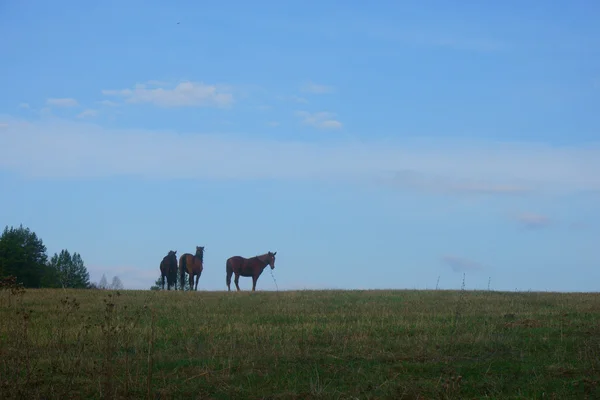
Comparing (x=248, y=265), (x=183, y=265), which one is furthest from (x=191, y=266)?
(x=248, y=265)

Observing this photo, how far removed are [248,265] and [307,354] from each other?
22220 mm

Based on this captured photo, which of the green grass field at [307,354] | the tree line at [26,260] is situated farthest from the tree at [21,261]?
the green grass field at [307,354]

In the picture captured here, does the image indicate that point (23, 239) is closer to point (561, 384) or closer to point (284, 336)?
point (284, 336)

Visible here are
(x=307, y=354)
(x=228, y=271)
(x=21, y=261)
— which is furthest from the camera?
(x=21, y=261)

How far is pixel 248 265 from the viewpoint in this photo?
1289 inches

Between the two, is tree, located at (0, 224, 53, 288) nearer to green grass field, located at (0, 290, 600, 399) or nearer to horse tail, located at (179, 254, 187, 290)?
horse tail, located at (179, 254, 187, 290)

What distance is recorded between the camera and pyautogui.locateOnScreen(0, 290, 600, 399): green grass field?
8.88 meters

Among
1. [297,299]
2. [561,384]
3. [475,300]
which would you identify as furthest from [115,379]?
[475,300]

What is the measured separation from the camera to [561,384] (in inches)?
357

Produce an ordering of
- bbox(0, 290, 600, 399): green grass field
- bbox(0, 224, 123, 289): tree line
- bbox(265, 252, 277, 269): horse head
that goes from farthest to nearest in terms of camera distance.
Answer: bbox(0, 224, 123, 289): tree line → bbox(265, 252, 277, 269): horse head → bbox(0, 290, 600, 399): green grass field

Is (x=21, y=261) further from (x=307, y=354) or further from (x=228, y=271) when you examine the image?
(x=307, y=354)

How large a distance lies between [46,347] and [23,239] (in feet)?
168

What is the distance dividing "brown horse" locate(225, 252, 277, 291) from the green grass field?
15454mm

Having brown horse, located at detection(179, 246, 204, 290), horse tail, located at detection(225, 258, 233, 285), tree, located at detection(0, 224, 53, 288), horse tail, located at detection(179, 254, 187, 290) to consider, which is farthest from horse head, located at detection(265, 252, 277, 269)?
tree, located at detection(0, 224, 53, 288)
